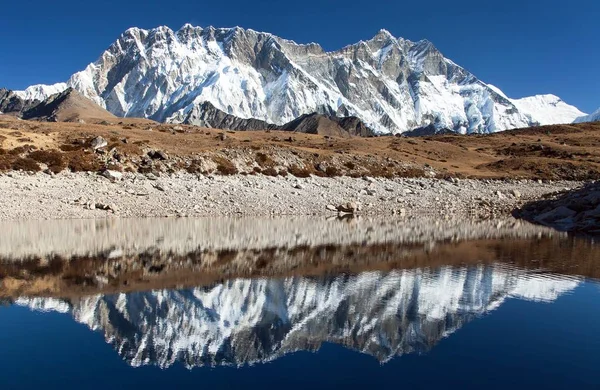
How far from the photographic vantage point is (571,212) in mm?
48812

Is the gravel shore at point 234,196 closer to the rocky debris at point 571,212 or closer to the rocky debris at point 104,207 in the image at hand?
the rocky debris at point 104,207

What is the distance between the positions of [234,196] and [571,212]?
109 feet

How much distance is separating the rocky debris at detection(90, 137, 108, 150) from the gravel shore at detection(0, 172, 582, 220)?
796cm

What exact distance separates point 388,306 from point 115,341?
922 centimetres

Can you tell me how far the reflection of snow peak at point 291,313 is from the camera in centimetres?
1399

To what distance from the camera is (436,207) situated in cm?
5694

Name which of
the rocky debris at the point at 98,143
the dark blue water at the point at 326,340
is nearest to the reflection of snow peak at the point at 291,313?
the dark blue water at the point at 326,340

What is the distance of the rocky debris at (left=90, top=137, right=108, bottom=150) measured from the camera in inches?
2210

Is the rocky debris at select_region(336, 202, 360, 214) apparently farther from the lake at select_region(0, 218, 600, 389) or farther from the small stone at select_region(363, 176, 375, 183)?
the lake at select_region(0, 218, 600, 389)

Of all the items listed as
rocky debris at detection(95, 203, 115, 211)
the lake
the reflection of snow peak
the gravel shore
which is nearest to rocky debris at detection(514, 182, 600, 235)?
the gravel shore

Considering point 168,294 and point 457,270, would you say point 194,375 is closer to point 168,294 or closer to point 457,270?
point 168,294

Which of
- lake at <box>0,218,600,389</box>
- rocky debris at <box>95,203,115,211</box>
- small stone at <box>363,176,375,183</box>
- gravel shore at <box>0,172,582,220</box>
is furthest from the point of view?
small stone at <box>363,176,375,183</box>

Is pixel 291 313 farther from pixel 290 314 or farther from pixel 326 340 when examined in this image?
pixel 326 340

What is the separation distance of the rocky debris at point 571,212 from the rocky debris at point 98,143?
46.4 meters
